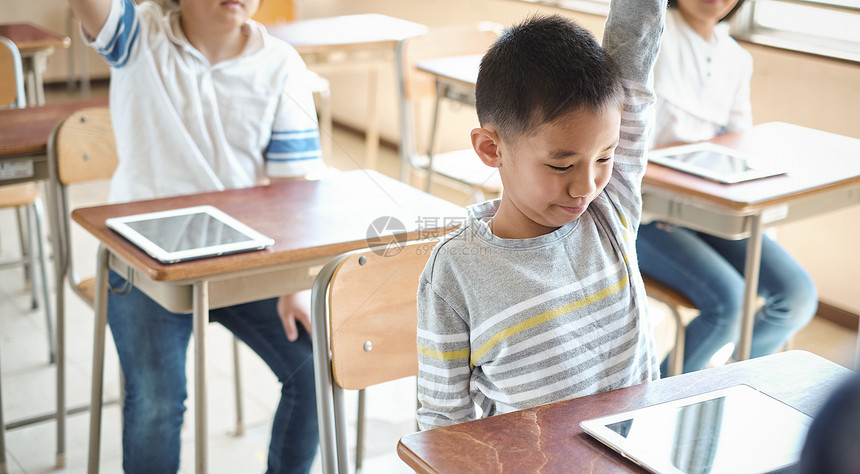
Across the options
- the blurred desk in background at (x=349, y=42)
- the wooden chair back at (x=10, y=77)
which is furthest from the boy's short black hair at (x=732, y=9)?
the wooden chair back at (x=10, y=77)

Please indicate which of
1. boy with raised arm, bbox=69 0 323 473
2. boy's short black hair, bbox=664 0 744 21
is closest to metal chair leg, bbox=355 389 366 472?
boy with raised arm, bbox=69 0 323 473

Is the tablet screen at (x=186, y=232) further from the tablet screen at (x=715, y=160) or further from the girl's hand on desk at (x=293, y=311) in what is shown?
the tablet screen at (x=715, y=160)

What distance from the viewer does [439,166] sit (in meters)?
2.92

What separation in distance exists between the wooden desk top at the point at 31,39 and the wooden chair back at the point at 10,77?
2.37ft

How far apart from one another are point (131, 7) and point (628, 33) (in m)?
1.04

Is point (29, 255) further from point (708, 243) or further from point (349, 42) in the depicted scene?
point (708, 243)

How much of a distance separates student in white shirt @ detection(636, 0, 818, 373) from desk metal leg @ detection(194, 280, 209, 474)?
974 mm

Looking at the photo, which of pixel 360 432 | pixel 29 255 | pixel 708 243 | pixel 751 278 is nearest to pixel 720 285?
pixel 751 278

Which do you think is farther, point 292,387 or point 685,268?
point 685,268

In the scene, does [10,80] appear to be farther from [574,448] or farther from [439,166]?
[574,448]

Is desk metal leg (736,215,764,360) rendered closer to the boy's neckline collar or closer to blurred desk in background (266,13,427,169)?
the boy's neckline collar

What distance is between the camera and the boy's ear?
96 centimetres

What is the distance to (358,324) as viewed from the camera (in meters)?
1.27

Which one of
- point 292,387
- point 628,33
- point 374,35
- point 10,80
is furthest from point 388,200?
point 374,35
